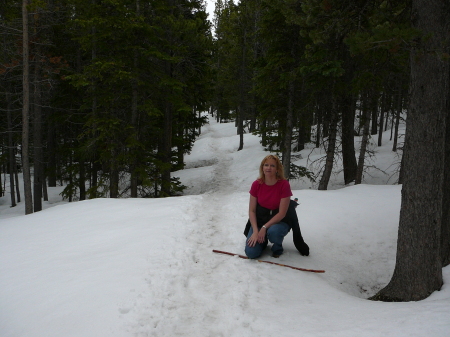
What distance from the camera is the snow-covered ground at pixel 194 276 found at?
351cm

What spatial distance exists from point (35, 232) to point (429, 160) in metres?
8.33

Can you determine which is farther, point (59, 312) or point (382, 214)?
point (382, 214)

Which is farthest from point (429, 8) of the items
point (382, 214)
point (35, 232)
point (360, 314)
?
point (35, 232)

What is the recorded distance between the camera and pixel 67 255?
539cm

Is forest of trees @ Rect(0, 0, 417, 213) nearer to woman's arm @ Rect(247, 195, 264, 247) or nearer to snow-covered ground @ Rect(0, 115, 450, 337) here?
snow-covered ground @ Rect(0, 115, 450, 337)

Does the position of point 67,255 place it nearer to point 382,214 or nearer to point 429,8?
point 429,8

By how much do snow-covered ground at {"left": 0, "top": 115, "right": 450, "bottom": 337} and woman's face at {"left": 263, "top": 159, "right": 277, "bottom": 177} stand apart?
5.58 ft

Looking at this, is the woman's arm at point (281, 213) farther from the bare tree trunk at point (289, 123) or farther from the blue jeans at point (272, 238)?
the bare tree trunk at point (289, 123)

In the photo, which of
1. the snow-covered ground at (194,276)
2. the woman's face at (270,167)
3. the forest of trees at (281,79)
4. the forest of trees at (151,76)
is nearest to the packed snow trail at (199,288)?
the snow-covered ground at (194,276)

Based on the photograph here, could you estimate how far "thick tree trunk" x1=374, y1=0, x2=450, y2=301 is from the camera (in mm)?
4098

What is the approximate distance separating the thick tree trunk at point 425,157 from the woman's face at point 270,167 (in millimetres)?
2142

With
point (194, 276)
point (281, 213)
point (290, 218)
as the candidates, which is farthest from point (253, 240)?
point (194, 276)

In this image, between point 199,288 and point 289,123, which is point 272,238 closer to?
point 199,288

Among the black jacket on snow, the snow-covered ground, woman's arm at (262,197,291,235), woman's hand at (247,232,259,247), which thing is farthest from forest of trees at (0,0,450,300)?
woman's hand at (247,232,259,247)
